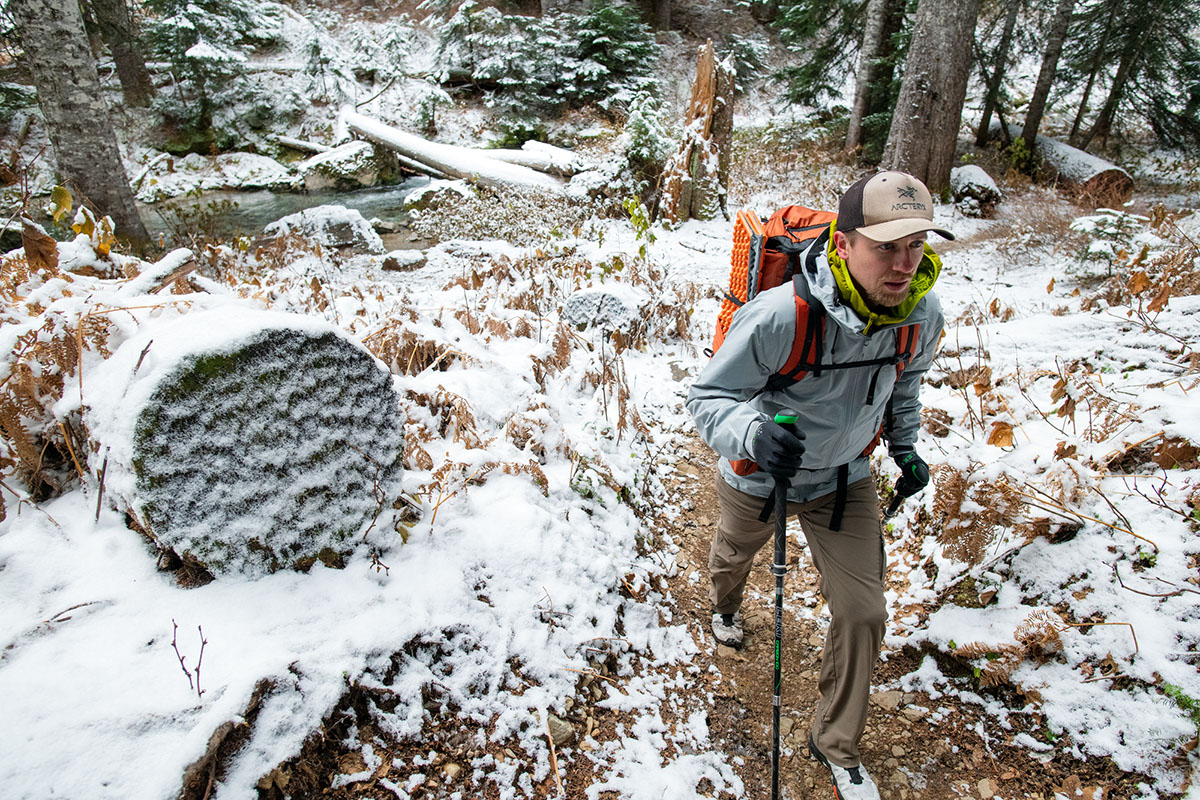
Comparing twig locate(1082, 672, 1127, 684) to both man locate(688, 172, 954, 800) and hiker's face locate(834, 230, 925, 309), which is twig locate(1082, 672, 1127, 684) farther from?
hiker's face locate(834, 230, 925, 309)

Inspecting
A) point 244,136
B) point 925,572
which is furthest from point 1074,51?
point 244,136

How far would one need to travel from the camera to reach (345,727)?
6.94 feet

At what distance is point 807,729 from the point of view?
2850 millimetres

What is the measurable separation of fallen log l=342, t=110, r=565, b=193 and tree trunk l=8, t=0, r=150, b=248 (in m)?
5.55

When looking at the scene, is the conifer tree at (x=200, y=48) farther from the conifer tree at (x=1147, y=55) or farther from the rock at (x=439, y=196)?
the conifer tree at (x=1147, y=55)

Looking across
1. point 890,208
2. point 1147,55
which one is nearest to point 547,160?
point 890,208

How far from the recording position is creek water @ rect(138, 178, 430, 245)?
9805mm

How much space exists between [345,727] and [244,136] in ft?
67.2

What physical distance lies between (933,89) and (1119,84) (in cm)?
840

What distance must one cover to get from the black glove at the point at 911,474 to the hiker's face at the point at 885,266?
0.90 meters

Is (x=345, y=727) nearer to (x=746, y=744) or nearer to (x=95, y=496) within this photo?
(x=95, y=496)

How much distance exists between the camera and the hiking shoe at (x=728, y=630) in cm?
320

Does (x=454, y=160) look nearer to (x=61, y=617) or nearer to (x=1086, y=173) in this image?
(x=61, y=617)

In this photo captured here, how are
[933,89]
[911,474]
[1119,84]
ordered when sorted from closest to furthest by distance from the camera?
A: 1. [911,474]
2. [933,89]
3. [1119,84]
